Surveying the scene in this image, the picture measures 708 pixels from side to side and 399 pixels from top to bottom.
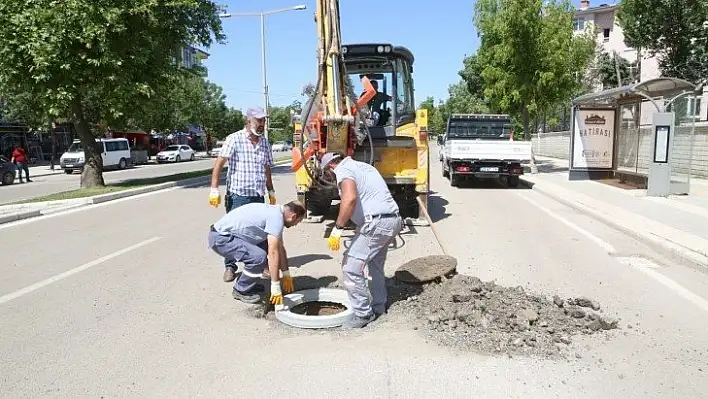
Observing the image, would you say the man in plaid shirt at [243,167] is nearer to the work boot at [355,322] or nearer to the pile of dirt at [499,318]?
the work boot at [355,322]

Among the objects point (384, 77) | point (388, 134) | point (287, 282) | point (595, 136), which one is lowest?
point (287, 282)

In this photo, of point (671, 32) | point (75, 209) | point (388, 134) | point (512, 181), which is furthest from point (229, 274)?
point (671, 32)

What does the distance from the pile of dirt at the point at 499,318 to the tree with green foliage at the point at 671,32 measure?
26.1 metres

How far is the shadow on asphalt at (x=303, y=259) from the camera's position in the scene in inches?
275

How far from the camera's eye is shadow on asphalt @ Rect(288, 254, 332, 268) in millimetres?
6996

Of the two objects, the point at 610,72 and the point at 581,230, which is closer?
the point at 581,230

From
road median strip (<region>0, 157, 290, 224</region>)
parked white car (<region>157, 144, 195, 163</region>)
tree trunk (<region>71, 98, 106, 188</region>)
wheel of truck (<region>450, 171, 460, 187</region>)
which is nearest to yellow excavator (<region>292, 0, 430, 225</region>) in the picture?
road median strip (<region>0, 157, 290, 224</region>)

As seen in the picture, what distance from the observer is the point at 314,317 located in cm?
471

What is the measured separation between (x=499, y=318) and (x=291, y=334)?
1742 mm

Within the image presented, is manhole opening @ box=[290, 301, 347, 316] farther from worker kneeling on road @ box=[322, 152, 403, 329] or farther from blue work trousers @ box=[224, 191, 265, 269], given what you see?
blue work trousers @ box=[224, 191, 265, 269]

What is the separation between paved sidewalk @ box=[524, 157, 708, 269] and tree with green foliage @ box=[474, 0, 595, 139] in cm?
547

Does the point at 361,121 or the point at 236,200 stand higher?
the point at 361,121

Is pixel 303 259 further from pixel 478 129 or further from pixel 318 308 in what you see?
pixel 478 129

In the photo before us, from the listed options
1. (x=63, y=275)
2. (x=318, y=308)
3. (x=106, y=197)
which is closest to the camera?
(x=318, y=308)
